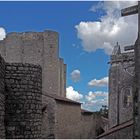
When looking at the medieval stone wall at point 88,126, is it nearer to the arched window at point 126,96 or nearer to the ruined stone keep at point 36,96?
the ruined stone keep at point 36,96

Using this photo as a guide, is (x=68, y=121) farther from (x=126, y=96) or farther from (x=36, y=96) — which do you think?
(x=36, y=96)

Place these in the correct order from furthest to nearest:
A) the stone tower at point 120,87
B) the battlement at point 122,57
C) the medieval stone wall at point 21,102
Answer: the stone tower at point 120,87
the battlement at point 122,57
the medieval stone wall at point 21,102

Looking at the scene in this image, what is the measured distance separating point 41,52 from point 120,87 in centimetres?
1058

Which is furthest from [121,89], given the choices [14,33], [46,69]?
[14,33]

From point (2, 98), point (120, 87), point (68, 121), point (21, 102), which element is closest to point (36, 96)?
point (21, 102)

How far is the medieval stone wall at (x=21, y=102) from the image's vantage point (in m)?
9.13

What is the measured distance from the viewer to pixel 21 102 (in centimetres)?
929

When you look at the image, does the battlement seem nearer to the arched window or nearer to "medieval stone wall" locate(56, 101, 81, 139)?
the arched window

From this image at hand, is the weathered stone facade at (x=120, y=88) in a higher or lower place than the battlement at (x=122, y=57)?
lower

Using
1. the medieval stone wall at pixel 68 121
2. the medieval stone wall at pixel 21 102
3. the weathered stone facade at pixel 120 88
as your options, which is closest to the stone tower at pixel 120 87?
the weathered stone facade at pixel 120 88

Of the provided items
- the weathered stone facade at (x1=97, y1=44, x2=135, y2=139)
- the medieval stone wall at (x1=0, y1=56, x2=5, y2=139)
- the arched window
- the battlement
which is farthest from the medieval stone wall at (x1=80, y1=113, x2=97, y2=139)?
the medieval stone wall at (x1=0, y1=56, x2=5, y2=139)

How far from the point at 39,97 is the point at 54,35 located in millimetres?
30574

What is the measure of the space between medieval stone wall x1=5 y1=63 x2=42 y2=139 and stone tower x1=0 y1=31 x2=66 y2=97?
96.8 ft

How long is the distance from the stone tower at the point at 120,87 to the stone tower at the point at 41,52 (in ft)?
25.2
